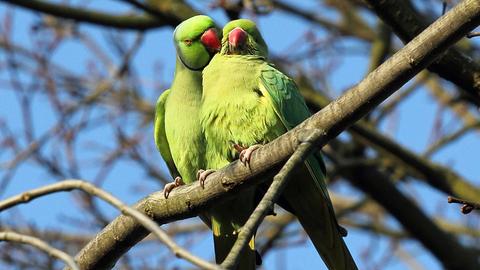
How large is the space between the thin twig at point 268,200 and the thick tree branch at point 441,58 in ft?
4.52

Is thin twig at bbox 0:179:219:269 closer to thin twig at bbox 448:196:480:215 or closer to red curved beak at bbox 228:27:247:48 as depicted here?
thin twig at bbox 448:196:480:215

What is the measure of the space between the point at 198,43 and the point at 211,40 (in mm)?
109

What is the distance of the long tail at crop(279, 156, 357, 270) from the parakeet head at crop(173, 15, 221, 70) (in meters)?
1.04

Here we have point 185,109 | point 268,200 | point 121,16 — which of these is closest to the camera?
point 268,200

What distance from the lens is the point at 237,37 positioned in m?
4.51

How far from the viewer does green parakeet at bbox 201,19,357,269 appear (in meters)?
3.94

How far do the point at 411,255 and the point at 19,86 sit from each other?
4403mm

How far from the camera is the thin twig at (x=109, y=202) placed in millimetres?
1981

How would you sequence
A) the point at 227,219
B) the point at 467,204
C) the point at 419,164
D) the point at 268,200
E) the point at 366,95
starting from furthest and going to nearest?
the point at 419,164 → the point at 227,219 → the point at 366,95 → the point at 467,204 → the point at 268,200

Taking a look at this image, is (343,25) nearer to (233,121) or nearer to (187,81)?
(187,81)

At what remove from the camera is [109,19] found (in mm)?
5996

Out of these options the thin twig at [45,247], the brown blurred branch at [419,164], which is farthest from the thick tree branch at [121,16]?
the thin twig at [45,247]

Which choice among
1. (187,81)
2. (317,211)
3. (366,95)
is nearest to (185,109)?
(187,81)

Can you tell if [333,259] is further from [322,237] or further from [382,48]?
[382,48]
